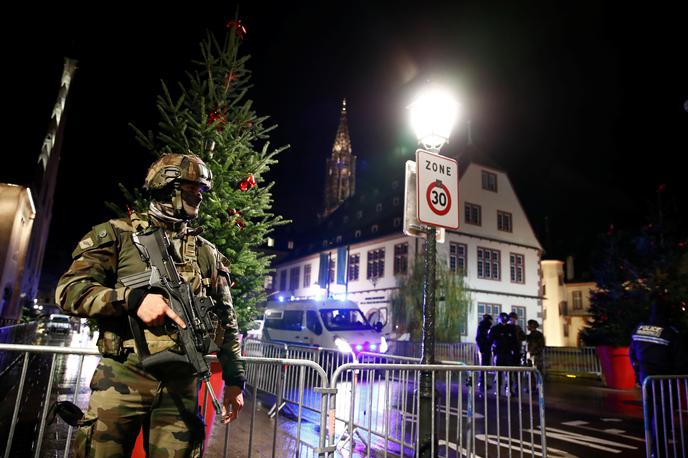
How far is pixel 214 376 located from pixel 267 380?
4967mm

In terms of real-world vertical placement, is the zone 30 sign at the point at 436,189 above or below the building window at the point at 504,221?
below

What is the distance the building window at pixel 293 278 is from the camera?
48.6m

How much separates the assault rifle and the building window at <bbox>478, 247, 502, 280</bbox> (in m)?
31.5

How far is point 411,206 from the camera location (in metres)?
5.62

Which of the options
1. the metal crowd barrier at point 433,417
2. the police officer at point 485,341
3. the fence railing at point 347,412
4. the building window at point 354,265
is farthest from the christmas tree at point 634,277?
the building window at point 354,265

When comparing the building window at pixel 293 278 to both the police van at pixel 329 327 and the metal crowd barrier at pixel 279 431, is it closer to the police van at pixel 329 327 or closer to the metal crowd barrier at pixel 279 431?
the police van at pixel 329 327

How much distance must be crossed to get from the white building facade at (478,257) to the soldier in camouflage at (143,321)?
88.3 ft

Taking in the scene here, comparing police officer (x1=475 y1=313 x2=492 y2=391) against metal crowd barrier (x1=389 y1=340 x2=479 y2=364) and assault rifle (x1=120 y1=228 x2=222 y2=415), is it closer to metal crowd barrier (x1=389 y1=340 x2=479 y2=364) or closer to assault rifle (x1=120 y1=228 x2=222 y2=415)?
metal crowd barrier (x1=389 y1=340 x2=479 y2=364)

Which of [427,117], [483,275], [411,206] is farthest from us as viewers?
[483,275]

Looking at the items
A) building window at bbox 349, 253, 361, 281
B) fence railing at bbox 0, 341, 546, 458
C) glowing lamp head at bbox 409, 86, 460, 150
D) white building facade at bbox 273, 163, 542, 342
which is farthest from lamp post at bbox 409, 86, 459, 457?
building window at bbox 349, 253, 361, 281

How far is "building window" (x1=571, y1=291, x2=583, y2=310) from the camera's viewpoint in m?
53.3

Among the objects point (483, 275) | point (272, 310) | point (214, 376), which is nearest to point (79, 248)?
point (214, 376)

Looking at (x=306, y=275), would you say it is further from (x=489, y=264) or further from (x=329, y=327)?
(x=329, y=327)

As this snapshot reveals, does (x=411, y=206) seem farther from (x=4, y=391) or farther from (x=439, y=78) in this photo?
(x=4, y=391)
